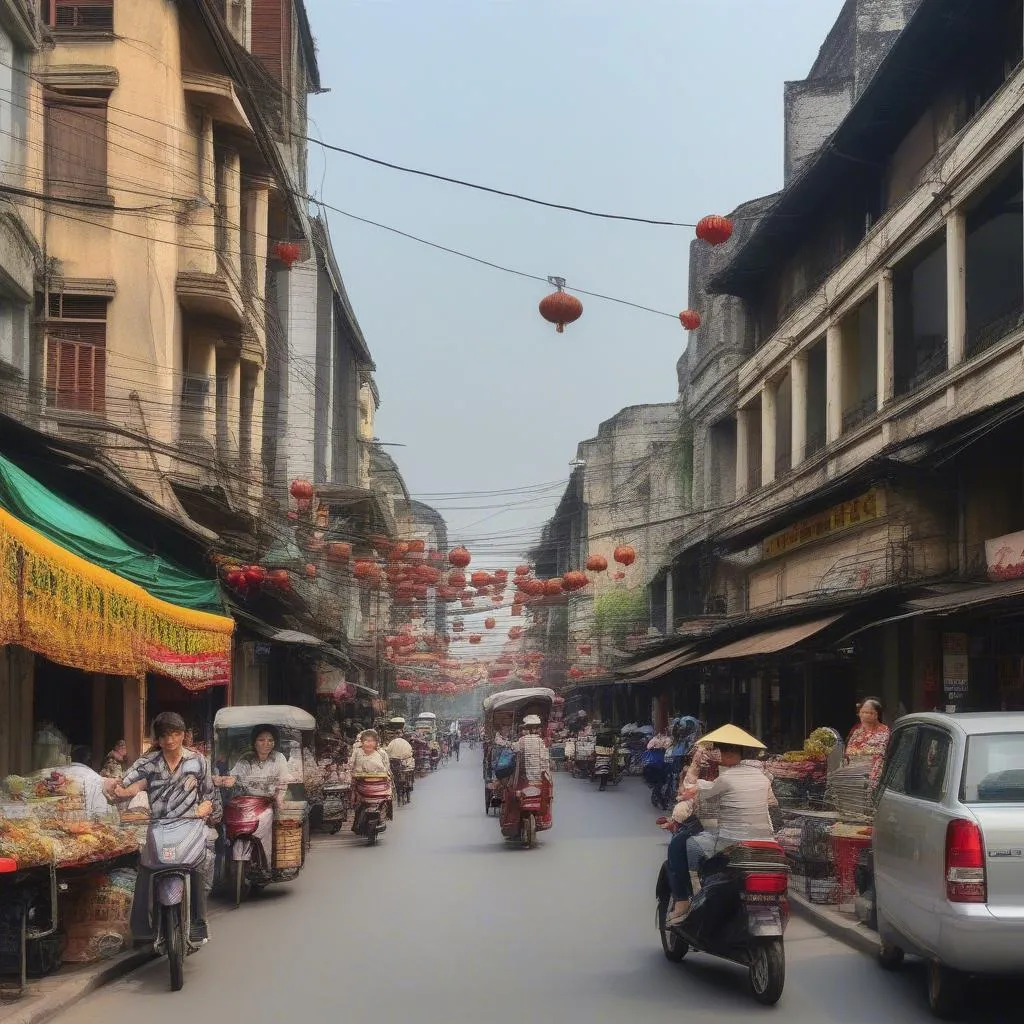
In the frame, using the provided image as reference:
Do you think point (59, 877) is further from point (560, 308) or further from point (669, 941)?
point (560, 308)

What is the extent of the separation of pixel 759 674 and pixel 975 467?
10.7m

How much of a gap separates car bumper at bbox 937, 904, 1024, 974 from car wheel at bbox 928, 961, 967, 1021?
25.7 inches

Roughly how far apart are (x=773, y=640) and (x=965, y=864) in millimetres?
12484

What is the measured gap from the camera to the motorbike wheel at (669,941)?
30.5 ft

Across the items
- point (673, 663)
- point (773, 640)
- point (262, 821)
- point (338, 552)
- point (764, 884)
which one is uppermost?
point (338, 552)

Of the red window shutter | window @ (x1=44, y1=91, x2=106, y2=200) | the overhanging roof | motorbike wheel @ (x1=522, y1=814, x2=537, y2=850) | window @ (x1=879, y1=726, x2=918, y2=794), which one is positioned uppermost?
the red window shutter

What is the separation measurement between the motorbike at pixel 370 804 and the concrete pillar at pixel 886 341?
1035 cm

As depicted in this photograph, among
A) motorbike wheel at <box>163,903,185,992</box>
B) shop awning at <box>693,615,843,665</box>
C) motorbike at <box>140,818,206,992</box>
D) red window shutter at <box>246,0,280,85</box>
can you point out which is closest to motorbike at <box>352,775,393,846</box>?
shop awning at <box>693,615,843,665</box>

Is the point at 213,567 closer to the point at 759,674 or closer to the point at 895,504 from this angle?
the point at 895,504

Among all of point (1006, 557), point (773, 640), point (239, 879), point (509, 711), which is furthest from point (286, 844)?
point (509, 711)

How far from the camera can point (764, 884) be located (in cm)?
793

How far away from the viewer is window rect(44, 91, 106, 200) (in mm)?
21078

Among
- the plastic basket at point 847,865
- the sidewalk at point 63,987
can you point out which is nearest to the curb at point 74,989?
the sidewalk at point 63,987

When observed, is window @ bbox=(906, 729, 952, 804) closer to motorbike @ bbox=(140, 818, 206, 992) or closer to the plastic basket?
the plastic basket
